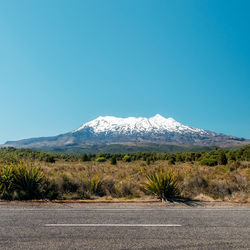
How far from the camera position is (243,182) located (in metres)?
11.5

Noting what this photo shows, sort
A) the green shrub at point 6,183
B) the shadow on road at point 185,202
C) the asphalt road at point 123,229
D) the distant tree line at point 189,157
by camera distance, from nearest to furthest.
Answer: the asphalt road at point 123,229
the shadow on road at point 185,202
the green shrub at point 6,183
the distant tree line at point 189,157

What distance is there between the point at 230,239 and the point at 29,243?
4.63 metres

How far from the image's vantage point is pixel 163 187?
9.62 metres

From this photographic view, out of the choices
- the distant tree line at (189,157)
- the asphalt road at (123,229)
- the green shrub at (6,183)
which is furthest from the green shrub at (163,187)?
the distant tree line at (189,157)

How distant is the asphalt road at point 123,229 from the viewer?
4.36 m

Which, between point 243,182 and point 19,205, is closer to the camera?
point 19,205

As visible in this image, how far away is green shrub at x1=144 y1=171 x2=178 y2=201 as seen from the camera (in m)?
9.55

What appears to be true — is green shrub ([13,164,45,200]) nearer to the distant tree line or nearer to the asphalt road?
the asphalt road

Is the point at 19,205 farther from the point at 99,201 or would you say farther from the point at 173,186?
the point at 173,186

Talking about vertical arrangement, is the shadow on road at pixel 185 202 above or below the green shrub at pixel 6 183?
below

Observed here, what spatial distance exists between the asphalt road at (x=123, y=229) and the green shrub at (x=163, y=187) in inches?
85.3

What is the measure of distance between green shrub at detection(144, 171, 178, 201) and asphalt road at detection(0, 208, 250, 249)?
2168 millimetres

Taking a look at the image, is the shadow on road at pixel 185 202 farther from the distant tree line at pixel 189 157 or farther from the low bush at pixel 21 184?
the distant tree line at pixel 189 157

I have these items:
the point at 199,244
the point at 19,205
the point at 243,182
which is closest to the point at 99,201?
the point at 19,205
